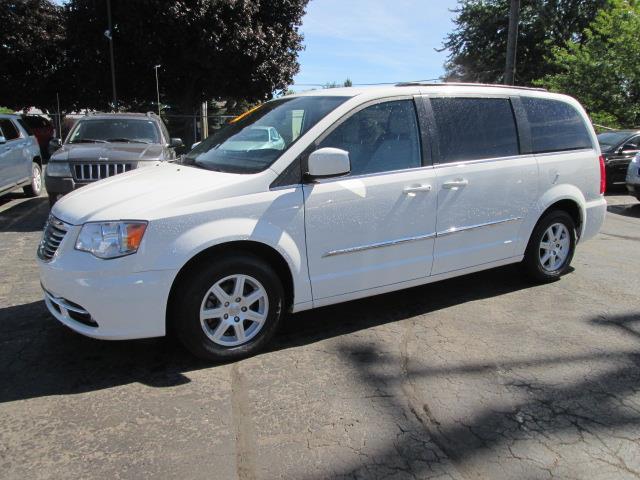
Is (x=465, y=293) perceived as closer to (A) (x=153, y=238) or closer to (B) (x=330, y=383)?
(B) (x=330, y=383)

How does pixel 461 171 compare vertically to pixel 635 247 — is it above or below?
above

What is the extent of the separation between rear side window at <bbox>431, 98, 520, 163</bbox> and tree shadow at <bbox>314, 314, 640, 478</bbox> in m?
1.75

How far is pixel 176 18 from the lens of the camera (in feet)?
59.7

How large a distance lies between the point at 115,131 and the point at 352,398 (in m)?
7.01

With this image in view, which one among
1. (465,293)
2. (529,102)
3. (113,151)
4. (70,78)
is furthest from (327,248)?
(70,78)

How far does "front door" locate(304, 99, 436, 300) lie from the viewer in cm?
379

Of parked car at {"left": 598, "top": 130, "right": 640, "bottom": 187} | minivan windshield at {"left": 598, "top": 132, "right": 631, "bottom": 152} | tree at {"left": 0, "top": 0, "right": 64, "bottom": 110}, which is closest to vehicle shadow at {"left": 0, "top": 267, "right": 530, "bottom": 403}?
parked car at {"left": 598, "top": 130, "right": 640, "bottom": 187}

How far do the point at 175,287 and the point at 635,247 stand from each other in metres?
6.31

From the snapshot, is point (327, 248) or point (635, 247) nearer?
point (327, 248)

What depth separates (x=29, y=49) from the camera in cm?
2488

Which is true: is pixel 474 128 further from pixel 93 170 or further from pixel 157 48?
pixel 157 48

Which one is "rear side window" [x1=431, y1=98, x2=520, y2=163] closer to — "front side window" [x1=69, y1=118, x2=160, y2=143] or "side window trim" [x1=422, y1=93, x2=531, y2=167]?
"side window trim" [x1=422, y1=93, x2=531, y2=167]

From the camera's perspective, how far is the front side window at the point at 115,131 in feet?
27.9

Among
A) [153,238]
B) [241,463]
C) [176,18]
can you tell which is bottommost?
[241,463]
